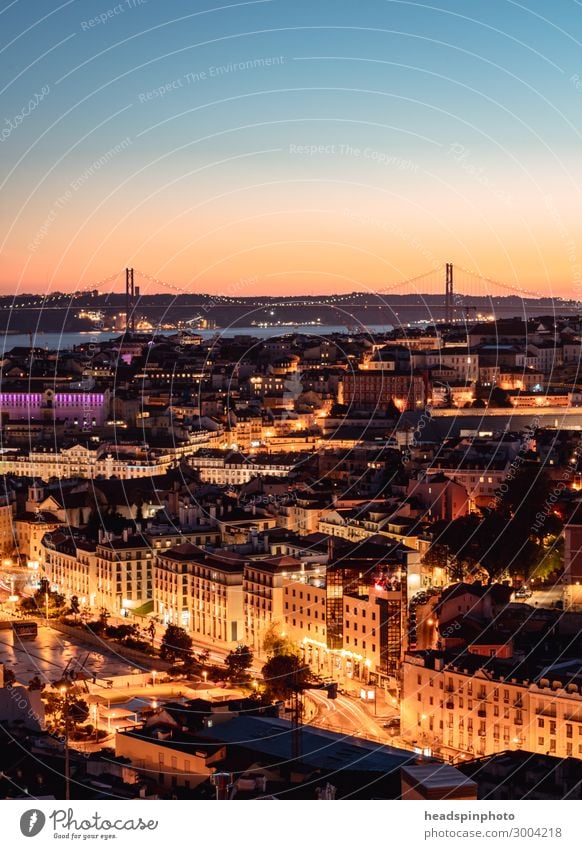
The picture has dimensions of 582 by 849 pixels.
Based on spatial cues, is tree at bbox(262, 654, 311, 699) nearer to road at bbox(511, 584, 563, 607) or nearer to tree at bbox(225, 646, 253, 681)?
tree at bbox(225, 646, 253, 681)

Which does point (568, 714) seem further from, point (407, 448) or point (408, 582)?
point (407, 448)

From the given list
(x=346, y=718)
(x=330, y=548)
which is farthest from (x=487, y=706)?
(x=330, y=548)

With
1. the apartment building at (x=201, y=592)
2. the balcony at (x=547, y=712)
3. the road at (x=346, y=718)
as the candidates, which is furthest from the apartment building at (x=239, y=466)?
the balcony at (x=547, y=712)

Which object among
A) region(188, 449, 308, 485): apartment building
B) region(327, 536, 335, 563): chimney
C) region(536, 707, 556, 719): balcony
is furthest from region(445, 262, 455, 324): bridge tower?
region(536, 707, 556, 719): balcony

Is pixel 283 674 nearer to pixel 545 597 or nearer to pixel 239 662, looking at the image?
pixel 239 662
